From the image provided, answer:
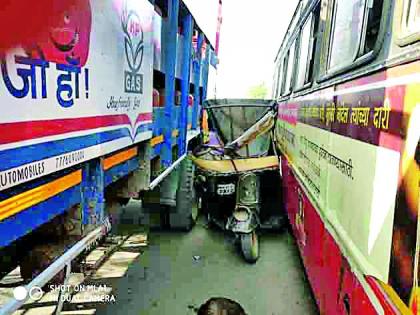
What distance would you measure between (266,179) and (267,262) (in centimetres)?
121

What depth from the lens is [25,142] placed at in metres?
1.63

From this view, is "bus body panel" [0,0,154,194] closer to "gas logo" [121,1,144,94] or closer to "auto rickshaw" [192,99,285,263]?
"gas logo" [121,1,144,94]

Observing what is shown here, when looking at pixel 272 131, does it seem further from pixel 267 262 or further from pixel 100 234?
pixel 100 234

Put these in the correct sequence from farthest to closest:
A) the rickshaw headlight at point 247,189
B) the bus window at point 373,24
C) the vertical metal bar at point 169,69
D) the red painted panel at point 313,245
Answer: the rickshaw headlight at point 247,189, the vertical metal bar at point 169,69, the red painted panel at point 313,245, the bus window at point 373,24

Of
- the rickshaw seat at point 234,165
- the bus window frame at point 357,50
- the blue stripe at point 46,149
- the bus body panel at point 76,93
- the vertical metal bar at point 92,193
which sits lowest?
the rickshaw seat at point 234,165

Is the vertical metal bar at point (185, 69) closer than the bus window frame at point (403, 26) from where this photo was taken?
No

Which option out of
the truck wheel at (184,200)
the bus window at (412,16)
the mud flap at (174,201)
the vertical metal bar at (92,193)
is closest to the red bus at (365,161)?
the bus window at (412,16)

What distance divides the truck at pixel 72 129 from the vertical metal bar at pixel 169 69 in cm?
23

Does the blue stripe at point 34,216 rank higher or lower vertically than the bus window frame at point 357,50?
lower

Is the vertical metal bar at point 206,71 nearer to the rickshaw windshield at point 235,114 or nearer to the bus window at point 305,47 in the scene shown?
the rickshaw windshield at point 235,114

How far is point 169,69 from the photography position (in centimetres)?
434

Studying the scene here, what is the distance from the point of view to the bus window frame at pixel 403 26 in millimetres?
1649

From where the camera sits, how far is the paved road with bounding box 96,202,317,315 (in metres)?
3.88

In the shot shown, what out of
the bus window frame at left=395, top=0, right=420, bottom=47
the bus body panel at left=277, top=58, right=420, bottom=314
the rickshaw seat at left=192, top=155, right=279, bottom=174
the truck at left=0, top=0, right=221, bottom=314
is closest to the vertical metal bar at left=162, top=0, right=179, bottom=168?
the truck at left=0, top=0, right=221, bottom=314
